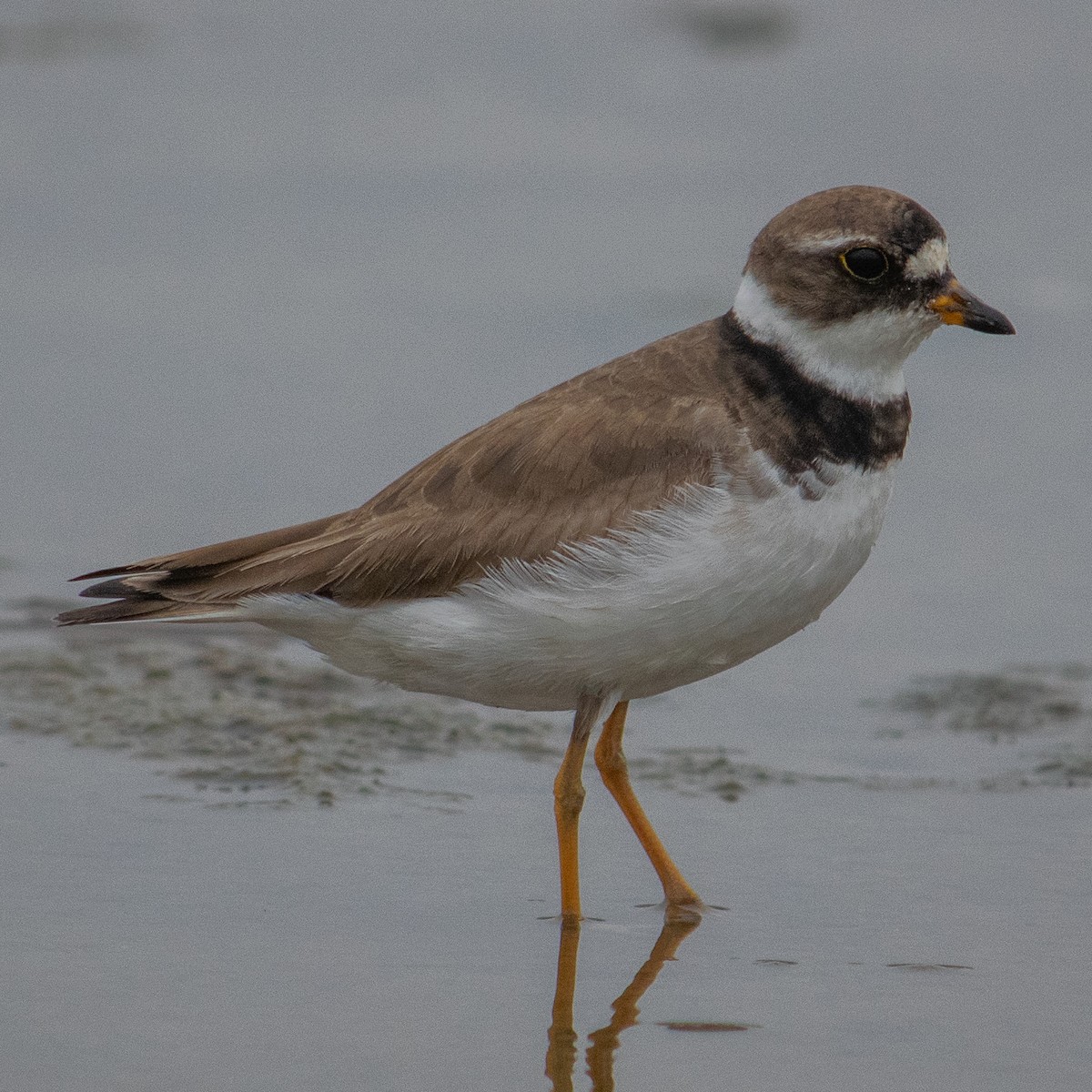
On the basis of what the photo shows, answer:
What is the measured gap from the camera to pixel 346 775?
22.3 ft

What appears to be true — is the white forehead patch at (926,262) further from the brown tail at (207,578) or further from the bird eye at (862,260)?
the brown tail at (207,578)

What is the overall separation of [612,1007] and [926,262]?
2.26 m

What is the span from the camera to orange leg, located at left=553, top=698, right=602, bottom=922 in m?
5.87

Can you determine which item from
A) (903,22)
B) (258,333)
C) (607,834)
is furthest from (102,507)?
(903,22)

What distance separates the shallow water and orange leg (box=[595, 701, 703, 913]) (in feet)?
0.40

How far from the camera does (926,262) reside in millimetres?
5797

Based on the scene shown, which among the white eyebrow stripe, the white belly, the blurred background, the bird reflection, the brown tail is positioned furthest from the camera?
the blurred background

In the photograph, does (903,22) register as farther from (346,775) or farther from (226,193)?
(346,775)

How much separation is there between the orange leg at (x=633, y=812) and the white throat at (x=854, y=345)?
1.24 meters

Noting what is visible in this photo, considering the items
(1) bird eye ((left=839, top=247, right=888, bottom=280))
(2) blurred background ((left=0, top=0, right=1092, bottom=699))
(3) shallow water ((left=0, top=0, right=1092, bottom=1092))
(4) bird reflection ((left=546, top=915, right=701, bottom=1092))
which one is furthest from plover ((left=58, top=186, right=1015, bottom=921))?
(2) blurred background ((left=0, top=0, right=1092, bottom=699))

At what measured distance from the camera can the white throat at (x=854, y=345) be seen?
580 centimetres

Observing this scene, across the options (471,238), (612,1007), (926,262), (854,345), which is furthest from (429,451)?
(612,1007)

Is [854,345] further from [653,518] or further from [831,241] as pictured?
[653,518]

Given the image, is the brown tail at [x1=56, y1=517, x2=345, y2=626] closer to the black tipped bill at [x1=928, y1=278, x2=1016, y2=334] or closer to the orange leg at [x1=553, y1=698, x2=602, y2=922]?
the orange leg at [x1=553, y1=698, x2=602, y2=922]
